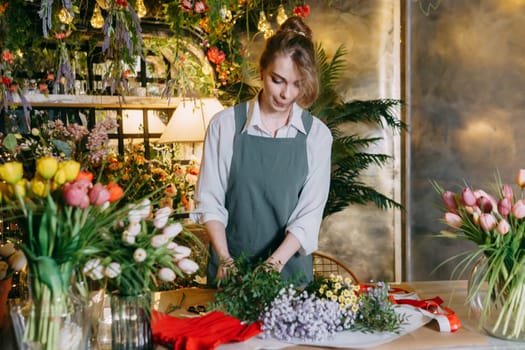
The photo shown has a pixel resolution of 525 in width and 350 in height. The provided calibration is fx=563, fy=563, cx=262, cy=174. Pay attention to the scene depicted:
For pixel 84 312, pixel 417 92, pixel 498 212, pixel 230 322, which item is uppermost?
pixel 417 92

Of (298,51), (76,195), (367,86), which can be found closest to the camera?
(76,195)

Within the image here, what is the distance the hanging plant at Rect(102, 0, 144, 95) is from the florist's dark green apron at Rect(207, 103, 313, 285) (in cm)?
80

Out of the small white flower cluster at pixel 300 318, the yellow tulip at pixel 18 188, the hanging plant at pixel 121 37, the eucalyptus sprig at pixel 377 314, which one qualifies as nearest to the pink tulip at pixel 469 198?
the eucalyptus sprig at pixel 377 314

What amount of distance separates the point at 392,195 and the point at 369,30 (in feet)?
4.24

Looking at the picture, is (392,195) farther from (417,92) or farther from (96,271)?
(96,271)

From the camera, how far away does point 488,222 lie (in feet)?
5.04

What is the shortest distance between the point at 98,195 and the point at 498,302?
3.58 feet

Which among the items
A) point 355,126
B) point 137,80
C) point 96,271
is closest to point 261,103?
point 96,271

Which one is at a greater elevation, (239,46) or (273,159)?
(239,46)

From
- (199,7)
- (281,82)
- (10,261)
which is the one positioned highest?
(199,7)

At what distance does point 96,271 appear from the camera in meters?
1.28

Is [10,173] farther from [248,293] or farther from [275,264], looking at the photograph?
[275,264]

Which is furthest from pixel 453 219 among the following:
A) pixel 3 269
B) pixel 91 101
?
pixel 91 101

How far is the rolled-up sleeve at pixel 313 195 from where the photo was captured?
6.66 feet
